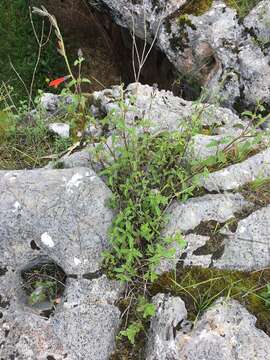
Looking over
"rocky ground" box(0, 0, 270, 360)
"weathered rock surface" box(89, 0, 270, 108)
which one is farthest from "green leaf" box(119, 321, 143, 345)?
"weathered rock surface" box(89, 0, 270, 108)

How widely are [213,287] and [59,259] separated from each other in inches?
41.7

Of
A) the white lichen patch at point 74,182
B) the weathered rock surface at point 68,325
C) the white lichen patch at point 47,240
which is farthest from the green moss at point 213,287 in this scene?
the white lichen patch at point 74,182

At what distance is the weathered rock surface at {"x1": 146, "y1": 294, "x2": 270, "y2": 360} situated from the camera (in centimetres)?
272

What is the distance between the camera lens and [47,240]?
10.1ft

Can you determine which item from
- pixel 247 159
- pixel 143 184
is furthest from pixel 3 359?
pixel 247 159

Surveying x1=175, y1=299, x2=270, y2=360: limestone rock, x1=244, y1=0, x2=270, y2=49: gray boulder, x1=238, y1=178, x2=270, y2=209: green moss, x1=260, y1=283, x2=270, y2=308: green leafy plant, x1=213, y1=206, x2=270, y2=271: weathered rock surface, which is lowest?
x1=175, y1=299, x2=270, y2=360: limestone rock

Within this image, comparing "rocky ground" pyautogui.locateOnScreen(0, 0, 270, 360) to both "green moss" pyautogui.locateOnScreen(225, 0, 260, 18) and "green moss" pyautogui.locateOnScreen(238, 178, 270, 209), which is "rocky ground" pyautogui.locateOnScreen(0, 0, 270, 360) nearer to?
"green moss" pyautogui.locateOnScreen(238, 178, 270, 209)

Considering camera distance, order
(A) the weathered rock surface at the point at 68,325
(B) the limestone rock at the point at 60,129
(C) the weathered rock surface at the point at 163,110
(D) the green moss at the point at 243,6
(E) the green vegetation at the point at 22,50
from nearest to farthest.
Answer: (A) the weathered rock surface at the point at 68,325
(C) the weathered rock surface at the point at 163,110
(B) the limestone rock at the point at 60,129
(D) the green moss at the point at 243,6
(E) the green vegetation at the point at 22,50

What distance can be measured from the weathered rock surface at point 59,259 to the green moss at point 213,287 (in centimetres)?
38

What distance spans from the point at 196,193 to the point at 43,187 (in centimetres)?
111

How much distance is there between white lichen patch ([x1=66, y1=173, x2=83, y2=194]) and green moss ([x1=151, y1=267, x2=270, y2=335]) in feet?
2.88

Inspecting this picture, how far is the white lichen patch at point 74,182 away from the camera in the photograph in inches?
126

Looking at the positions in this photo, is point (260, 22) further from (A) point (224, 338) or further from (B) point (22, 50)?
(B) point (22, 50)

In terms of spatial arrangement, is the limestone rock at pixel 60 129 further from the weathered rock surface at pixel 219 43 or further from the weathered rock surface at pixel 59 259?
the weathered rock surface at pixel 219 43
